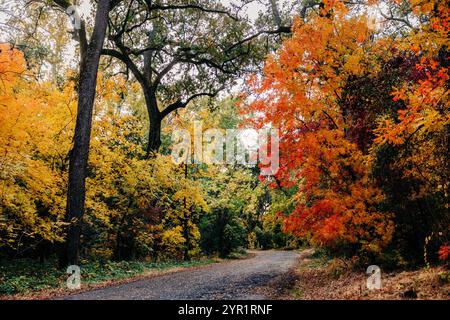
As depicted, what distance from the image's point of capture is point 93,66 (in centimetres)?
1162

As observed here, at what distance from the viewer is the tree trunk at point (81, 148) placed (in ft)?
35.9

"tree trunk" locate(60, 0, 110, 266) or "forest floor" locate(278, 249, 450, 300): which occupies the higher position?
"tree trunk" locate(60, 0, 110, 266)

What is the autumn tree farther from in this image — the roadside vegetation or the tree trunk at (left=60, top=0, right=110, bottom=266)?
the tree trunk at (left=60, top=0, right=110, bottom=266)

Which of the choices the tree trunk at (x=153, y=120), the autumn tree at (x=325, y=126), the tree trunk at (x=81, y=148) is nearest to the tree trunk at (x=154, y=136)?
the tree trunk at (x=153, y=120)

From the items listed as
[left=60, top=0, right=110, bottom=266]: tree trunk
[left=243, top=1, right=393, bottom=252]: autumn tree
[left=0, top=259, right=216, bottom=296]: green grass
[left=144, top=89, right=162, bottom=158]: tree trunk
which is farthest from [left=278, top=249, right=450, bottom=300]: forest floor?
[left=144, top=89, right=162, bottom=158]: tree trunk

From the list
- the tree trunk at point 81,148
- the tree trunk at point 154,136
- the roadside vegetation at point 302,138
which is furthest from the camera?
the tree trunk at point 154,136

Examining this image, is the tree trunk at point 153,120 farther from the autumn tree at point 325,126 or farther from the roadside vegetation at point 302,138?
the autumn tree at point 325,126

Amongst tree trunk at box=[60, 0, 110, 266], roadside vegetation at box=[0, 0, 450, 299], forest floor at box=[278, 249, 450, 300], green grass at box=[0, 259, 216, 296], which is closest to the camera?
forest floor at box=[278, 249, 450, 300]

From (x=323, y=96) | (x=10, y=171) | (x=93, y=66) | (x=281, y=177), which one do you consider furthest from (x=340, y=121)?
(x=10, y=171)

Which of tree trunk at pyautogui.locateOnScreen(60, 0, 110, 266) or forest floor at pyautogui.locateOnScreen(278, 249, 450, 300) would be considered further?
tree trunk at pyautogui.locateOnScreen(60, 0, 110, 266)

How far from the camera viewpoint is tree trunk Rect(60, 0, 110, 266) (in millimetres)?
10945

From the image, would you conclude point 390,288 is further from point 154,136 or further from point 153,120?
point 153,120

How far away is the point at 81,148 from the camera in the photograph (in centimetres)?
1125

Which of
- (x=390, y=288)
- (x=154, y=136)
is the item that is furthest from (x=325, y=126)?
(x=154, y=136)
